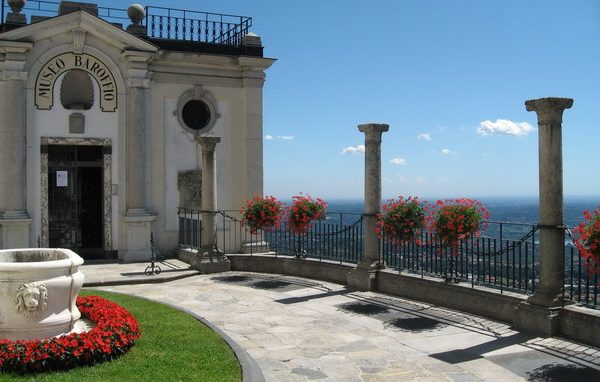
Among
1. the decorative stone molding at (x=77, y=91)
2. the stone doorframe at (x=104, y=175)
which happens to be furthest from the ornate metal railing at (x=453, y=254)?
the decorative stone molding at (x=77, y=91)

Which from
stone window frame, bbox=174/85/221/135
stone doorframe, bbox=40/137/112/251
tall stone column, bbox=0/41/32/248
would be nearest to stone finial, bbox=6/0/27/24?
tall stone column, bbox=0/41/32/248

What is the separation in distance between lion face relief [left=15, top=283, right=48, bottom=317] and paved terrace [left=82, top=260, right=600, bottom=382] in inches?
98.8

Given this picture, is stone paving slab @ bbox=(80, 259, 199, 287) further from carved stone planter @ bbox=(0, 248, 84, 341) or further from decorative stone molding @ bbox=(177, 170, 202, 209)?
carved stone planter @ bbox=(0, 248, 84, 341)

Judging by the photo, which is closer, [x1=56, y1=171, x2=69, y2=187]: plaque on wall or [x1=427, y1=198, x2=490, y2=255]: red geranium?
[x1=427, y1=198, x2=490, y2=255]: red geranium

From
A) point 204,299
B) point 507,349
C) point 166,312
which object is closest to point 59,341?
point 166,312

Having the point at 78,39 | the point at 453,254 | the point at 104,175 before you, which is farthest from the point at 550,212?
the point at 78,39

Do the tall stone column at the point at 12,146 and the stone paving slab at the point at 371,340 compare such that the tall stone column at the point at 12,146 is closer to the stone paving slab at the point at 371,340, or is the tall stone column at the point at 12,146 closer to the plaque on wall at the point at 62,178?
the plaque on wall at the point at 62,178

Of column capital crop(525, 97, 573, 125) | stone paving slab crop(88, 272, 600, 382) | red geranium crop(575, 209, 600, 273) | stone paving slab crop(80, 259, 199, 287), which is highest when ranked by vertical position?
column capital crop(525, 97, 573, 125)

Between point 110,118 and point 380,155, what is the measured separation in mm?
8074

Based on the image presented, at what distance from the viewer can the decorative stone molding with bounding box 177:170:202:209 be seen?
16375mm

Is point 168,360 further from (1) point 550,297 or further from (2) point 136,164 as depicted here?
(2) point 136,164

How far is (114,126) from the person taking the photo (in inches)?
621

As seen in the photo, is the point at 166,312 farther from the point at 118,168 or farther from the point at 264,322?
the point at 118,168

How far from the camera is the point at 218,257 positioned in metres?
14.0
